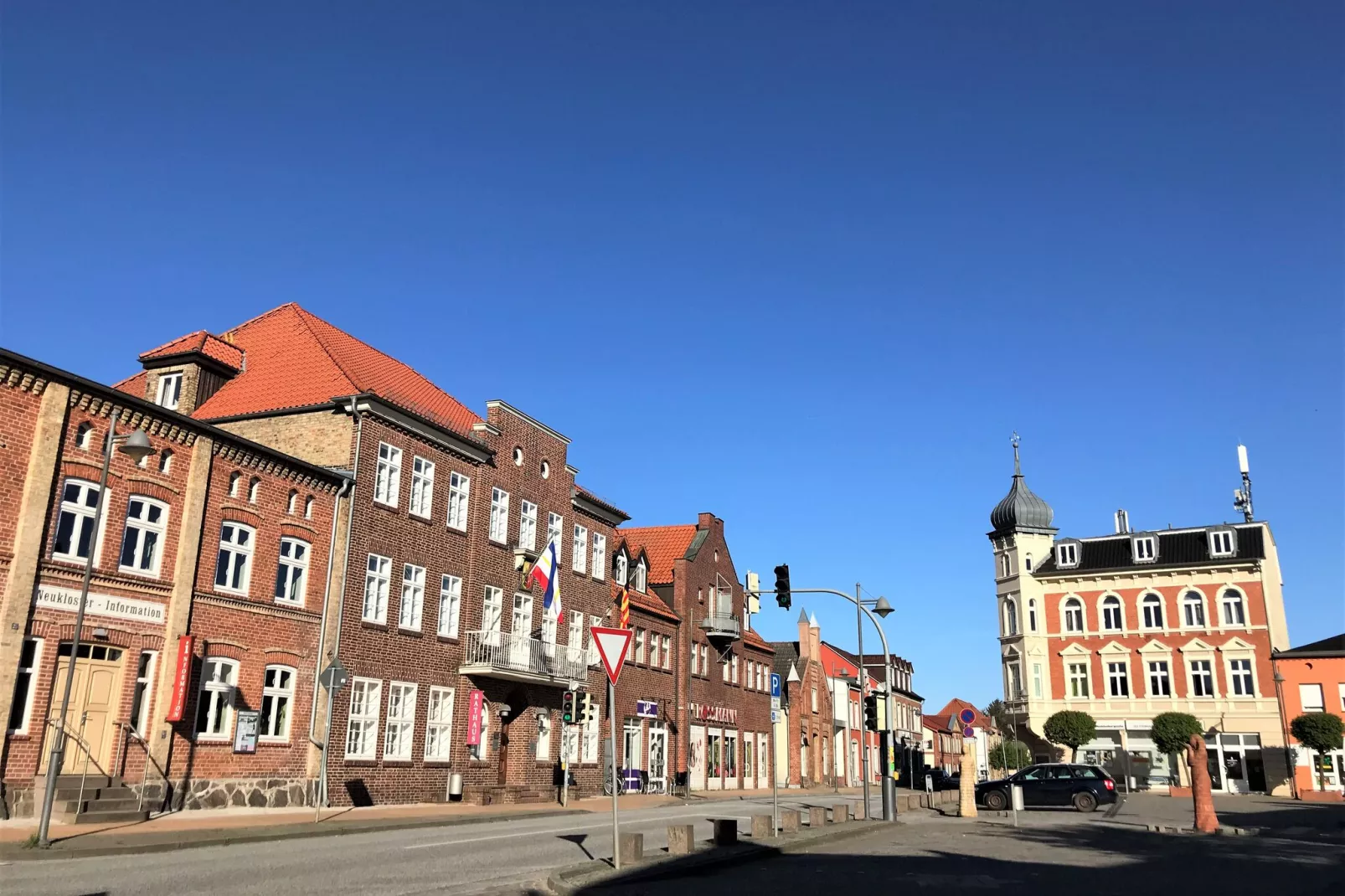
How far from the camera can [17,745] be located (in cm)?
1912

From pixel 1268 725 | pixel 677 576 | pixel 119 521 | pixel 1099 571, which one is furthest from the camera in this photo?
pixel 1099 571

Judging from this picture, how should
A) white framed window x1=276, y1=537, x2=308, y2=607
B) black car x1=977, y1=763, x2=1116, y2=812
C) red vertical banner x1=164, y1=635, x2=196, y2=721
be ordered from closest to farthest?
red vertical banner x1=164, y1=635, x2=196, y2=721, white framed window x1=276, y1=537, x2=308, y2=607, black car x1=977, y1=763, x2=1116, y2=812

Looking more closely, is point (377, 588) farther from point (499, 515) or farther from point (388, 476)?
point (499, 515)

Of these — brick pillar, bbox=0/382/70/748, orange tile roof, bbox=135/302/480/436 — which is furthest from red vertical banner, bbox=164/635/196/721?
orange tile roof, bbox=135/302/480/436

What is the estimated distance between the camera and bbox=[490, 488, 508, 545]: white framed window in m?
33.5

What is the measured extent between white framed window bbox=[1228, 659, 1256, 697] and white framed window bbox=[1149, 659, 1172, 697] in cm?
Answer: 311

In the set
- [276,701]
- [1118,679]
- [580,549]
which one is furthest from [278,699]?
[1118,679]

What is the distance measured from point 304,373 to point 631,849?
20873mm

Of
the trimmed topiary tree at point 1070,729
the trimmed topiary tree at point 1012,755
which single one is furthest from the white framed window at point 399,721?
the trimmed topiary tree at point 1012,755

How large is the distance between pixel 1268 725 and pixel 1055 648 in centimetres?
1155

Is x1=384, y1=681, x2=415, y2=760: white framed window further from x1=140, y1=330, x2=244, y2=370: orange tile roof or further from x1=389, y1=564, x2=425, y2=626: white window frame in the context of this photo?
x1=140, y1=330, x2=244, y2=370: orange tile roof

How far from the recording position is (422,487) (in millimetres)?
30594

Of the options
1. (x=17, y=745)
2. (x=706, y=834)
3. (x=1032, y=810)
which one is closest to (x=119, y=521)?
(x=17, y=745)

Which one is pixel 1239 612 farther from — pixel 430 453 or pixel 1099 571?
pixel 430 453
